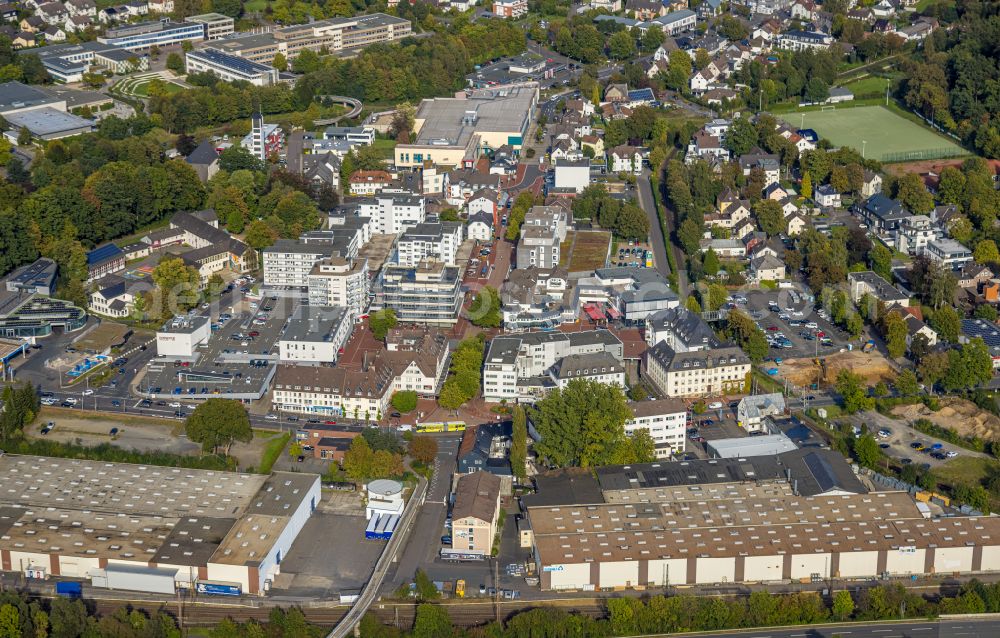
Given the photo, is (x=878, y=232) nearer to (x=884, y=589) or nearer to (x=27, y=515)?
(x=884, y=589)

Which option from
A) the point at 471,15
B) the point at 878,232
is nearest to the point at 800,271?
the point at 878,232

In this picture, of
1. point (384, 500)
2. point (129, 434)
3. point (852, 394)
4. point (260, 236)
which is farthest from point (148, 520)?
point (852, 394)

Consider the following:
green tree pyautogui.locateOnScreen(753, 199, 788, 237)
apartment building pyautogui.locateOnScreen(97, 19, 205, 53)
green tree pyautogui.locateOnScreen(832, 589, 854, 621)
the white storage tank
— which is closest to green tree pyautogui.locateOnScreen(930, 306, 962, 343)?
green tree pyautogui.locateOnScreen(753, 199, 788, 237)

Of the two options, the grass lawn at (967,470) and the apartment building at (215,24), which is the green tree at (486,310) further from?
the apartment building at (215,24)

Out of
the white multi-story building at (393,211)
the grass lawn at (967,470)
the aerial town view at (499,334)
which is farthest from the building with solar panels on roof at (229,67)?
the grass lawn at (967,470)

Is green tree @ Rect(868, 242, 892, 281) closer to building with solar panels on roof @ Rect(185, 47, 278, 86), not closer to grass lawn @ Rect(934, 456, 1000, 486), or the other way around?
grass lawn @ Rect(934, 456, 1000, 486)
